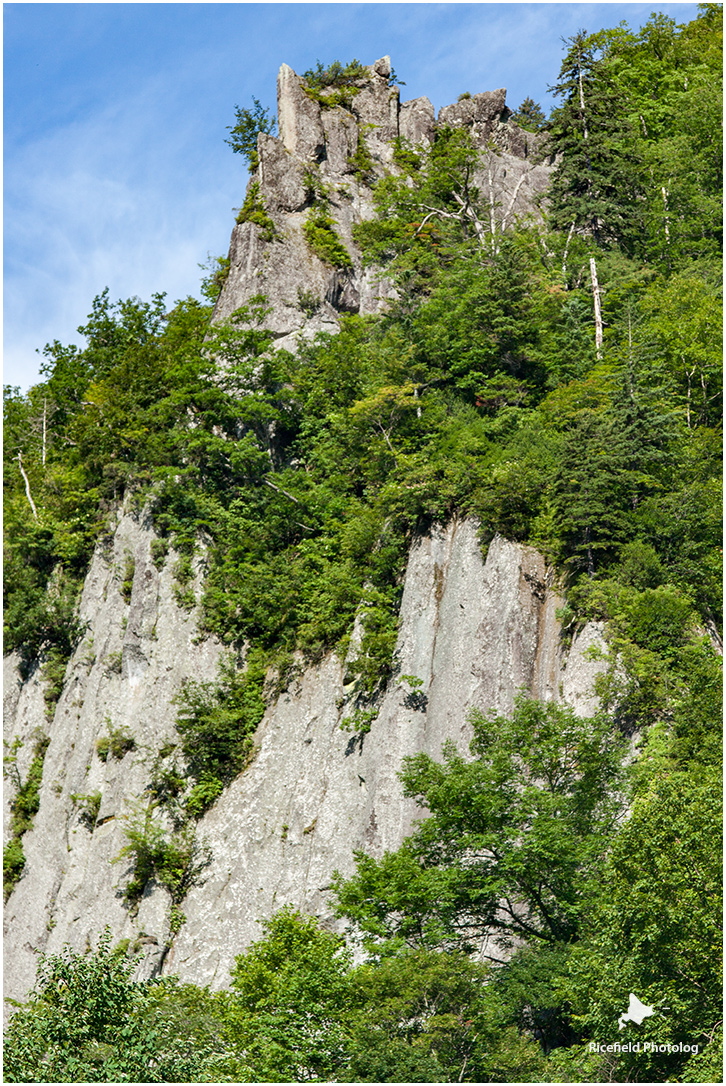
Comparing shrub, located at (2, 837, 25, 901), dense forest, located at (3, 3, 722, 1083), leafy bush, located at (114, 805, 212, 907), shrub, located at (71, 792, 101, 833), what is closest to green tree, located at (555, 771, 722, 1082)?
dense forest, located at (3, 3, 722, 1083)

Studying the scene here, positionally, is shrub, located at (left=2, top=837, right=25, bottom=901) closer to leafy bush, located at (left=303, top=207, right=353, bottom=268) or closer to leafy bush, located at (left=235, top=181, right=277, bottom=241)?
leafy bush, located at (left=235, top=181, right=277, bottom=241)

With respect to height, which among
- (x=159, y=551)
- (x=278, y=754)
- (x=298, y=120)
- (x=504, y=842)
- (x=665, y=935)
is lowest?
(x=665, y=935)

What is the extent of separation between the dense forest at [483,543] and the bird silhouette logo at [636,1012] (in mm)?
172

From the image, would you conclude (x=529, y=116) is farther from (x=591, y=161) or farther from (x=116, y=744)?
(x=116, y=744)

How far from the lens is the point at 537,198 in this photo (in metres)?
44.1

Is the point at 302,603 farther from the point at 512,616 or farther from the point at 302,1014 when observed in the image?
the point at 302,1014

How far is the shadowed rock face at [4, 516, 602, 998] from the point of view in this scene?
24.6m

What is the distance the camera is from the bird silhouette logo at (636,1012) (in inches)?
560

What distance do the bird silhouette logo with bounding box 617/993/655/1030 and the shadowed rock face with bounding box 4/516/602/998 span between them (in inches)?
330

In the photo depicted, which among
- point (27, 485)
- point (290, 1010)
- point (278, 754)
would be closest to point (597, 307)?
point (278, 754)

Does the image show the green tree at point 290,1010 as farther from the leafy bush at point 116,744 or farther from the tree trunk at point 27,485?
the tree trunk at point 27,485

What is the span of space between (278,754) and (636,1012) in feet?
51.6

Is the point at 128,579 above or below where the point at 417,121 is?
below

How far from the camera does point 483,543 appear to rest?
87.7 feet
